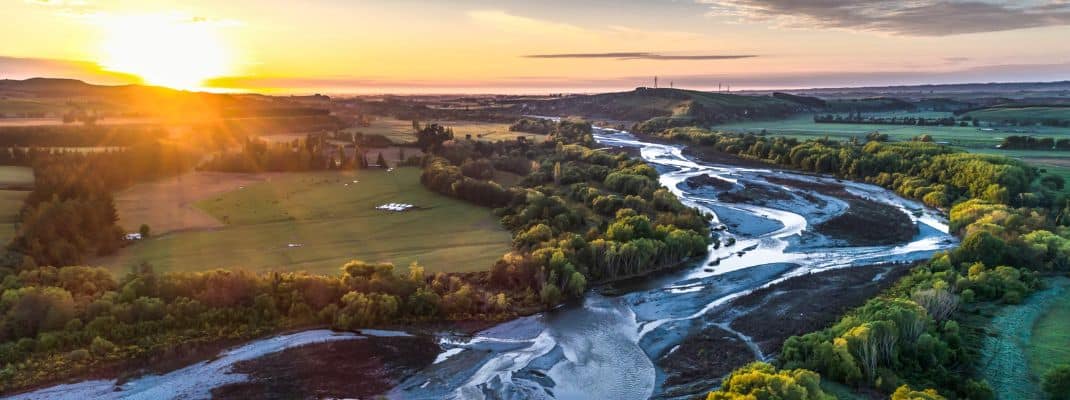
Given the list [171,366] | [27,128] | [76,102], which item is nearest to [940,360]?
[171,366]

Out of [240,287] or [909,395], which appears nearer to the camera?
[909,395]

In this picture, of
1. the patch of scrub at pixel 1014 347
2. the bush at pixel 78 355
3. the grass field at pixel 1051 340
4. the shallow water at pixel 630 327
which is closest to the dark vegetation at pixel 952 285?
the patch of scrub at pixel 1014 347

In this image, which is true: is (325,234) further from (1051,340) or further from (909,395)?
(1051,340)

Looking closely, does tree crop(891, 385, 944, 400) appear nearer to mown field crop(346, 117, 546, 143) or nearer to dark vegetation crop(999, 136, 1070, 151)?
dark vegetation crop(999, 136, 1070, 151)

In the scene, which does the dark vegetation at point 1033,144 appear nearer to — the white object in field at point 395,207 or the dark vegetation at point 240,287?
the dark vegetation at point 240,287

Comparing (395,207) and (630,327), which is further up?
(395,207)

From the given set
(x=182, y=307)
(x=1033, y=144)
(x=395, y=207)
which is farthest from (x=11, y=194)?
(x=1033, y=144)

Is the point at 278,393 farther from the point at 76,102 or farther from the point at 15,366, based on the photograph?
the point at 76,102
